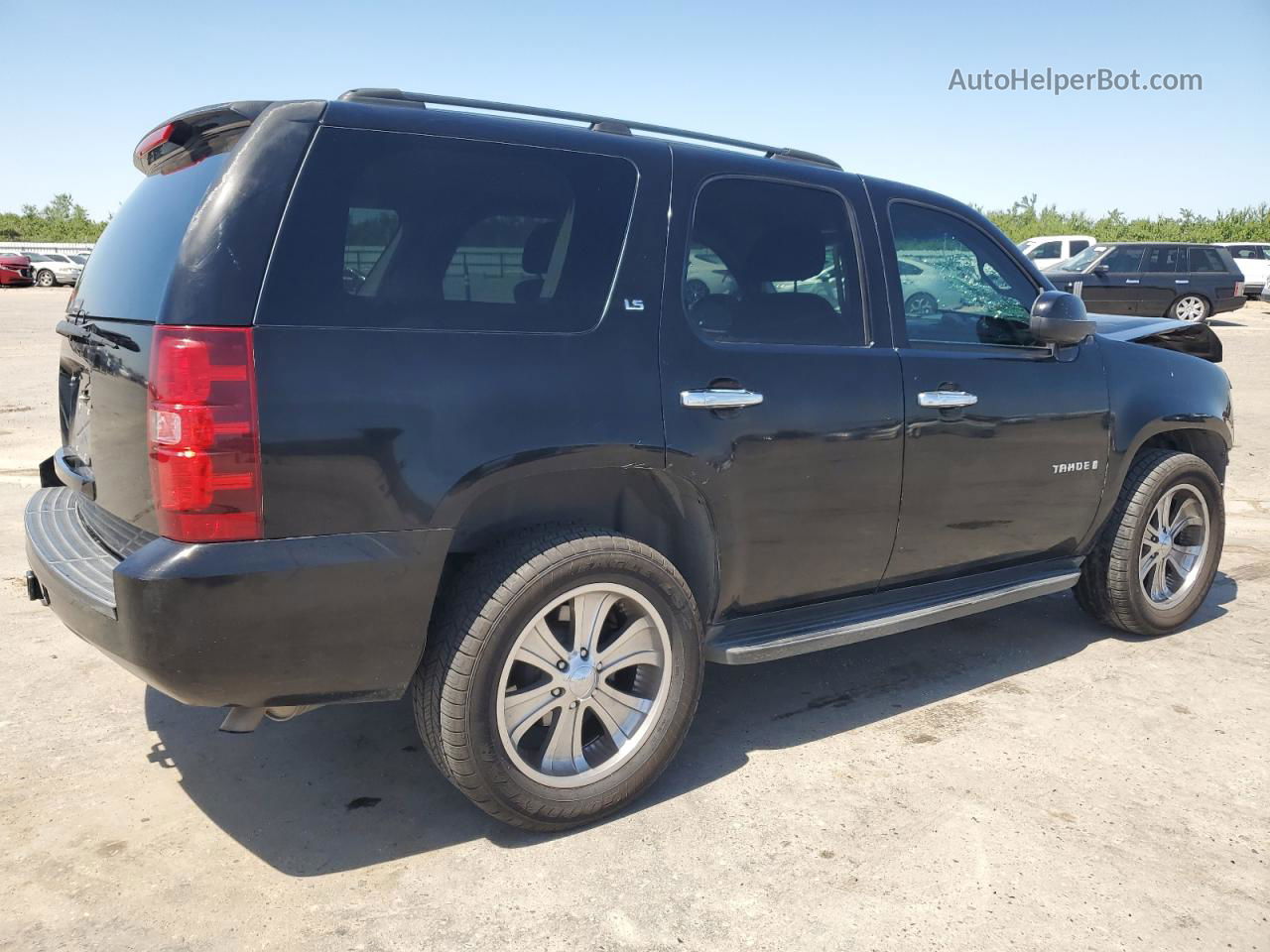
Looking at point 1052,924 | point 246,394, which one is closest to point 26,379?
point 246,394

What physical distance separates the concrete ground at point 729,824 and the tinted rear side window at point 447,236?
1.46 meters

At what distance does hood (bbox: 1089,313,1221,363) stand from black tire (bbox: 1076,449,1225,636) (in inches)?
21.8

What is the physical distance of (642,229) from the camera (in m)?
3.08

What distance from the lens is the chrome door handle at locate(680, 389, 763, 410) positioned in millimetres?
3039

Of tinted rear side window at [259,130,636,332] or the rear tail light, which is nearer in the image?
the rear tail light

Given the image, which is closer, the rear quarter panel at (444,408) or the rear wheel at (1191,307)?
the rear quarter panel at (444,408)

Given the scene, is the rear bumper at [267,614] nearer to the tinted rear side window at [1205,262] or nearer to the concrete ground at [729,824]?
the concrete ground at [729,824]

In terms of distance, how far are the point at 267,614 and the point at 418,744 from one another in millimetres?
1225

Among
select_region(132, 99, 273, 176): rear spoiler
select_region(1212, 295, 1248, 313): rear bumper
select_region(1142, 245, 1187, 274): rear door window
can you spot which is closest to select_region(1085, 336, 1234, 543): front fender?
select_region(132, 99, 273, 176): rear spoiler

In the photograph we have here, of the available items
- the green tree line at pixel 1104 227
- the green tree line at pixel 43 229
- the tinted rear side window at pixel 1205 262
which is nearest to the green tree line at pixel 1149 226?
the green tree line at pixel 1104 227

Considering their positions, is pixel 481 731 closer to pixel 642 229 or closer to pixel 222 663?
pixel 222 663

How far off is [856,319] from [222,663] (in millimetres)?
2299

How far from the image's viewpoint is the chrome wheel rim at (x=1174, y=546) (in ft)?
15.2

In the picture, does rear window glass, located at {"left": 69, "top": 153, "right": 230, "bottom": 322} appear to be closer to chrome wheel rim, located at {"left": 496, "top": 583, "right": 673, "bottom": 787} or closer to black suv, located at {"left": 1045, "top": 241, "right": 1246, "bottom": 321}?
chrome wheel rim, located at {"left": 496, "top": 583, "right": 673, "bottom": 787}
